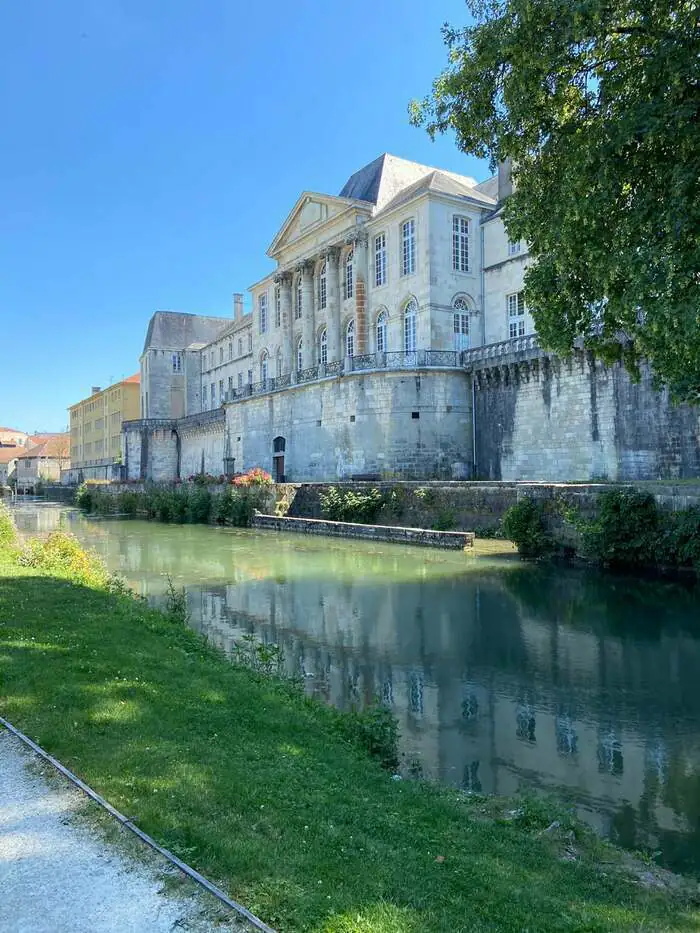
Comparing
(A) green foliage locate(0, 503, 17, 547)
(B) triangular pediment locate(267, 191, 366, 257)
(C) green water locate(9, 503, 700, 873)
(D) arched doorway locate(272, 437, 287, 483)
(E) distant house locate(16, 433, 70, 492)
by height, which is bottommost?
(C) green water locate(9, 503, 700, 873)

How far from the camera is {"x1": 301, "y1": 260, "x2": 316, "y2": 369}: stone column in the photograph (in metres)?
39.1

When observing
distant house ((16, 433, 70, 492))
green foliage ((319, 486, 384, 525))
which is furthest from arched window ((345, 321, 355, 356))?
distant house ((16, 433, 70, 492))

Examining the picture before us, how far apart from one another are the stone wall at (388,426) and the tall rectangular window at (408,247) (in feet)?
19.0

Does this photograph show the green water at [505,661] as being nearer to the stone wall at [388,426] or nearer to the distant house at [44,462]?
the stone wall at [388,426]

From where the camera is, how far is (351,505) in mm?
25734

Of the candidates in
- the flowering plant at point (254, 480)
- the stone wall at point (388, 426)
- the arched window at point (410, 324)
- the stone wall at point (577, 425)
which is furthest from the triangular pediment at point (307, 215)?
the flowering plant at point (254, 480)

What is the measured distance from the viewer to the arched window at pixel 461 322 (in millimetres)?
31578

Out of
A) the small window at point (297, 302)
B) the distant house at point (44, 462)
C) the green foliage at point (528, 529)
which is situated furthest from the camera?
the distant house at point (44, 462)

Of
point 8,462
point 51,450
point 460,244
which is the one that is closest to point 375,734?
point 460,244

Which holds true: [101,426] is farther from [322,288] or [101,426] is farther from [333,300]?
[333,300]

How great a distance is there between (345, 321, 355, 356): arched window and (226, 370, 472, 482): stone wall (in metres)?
3.35

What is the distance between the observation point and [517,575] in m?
15.2

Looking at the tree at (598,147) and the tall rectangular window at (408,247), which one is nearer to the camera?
the tree at (598,147)

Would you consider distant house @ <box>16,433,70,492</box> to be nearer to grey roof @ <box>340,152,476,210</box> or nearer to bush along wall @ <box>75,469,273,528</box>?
bush along wall @ <box>75,469,273,528</box>
